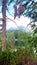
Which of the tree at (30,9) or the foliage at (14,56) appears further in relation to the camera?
the tree at (30,9)

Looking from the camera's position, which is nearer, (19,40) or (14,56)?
(14,56)

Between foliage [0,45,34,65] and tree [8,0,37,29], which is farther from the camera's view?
tree [8,0,37,29]

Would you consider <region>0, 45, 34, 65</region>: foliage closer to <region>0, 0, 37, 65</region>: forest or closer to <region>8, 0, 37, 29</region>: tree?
<region>0, 0, 37, 65</region>: forest

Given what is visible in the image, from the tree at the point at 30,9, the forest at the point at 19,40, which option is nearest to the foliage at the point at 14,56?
the forest at the point at 19,40

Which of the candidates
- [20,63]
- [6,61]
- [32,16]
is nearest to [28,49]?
[20,63]

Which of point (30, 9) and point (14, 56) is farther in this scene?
point (30, 9)

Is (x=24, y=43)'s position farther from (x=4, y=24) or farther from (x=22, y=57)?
(x=4, y=24)

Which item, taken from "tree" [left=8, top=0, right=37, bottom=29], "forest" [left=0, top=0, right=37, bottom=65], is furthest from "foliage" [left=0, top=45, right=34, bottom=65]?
"tree" [left=8, top=0, right=37, bottom=29]

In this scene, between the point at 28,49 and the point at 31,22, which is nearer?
the point at 28,49

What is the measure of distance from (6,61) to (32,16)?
10.6 ft

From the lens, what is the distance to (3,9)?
759cm

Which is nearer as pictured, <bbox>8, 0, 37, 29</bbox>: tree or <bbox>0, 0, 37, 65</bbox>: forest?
<bbox>0, 0, 37, 65</bbox>: forest

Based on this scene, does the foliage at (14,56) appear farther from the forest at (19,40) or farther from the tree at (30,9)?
the tree at (30,9)

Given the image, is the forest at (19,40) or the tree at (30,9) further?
the tree at (30,9)
